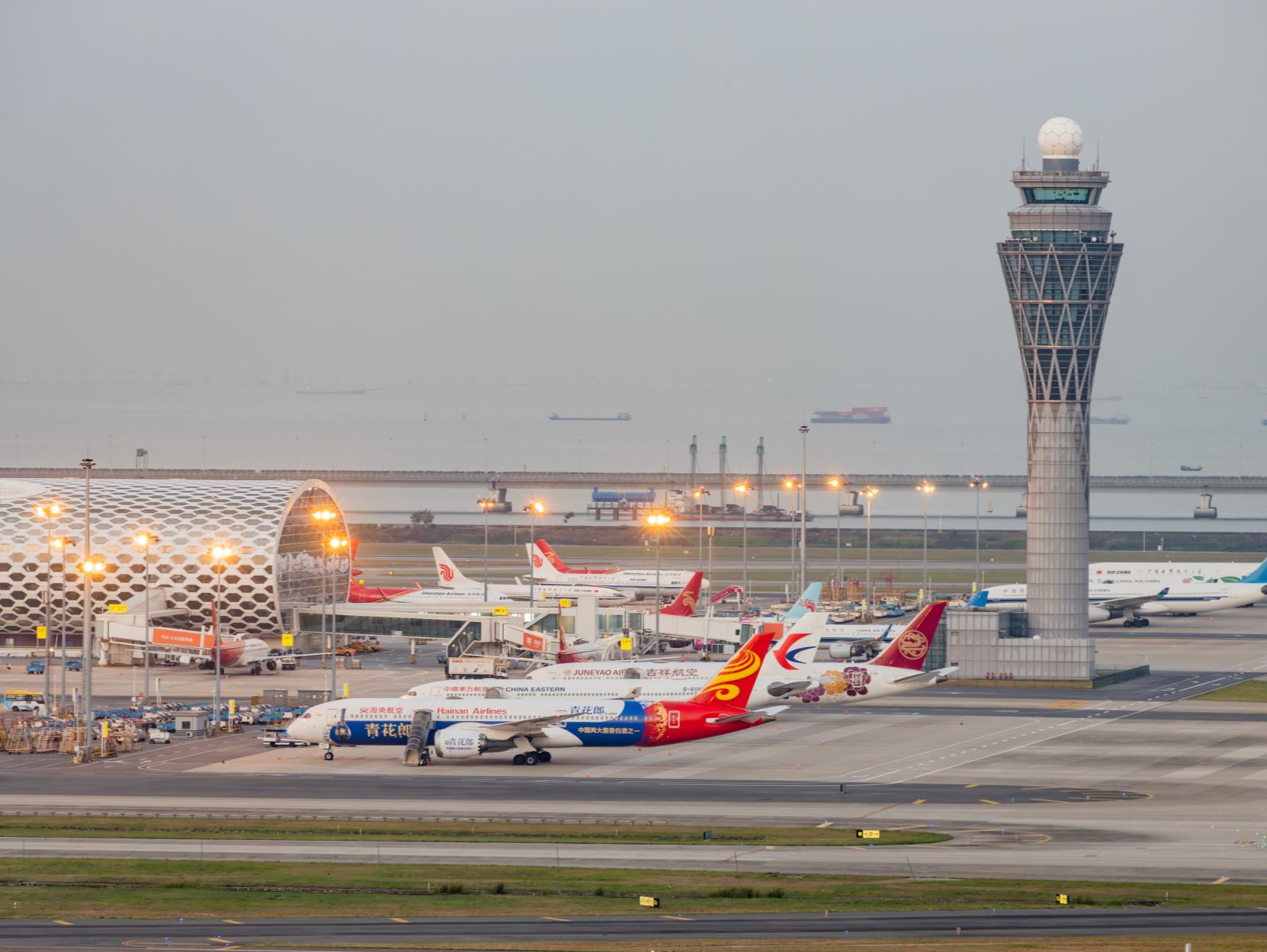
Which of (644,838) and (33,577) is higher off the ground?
(33,577)

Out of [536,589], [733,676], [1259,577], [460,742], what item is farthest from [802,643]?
[1259,577]

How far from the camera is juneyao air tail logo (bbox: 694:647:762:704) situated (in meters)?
73.4

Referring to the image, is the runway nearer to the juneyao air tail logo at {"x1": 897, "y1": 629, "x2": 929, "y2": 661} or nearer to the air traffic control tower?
the juneyao air tail logo at {"x1": 897, "y1": 629, "x2": 929, "y2": 661}

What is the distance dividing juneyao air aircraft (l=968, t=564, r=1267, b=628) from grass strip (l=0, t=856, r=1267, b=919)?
329ft

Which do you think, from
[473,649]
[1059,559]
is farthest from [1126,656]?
[473,649]

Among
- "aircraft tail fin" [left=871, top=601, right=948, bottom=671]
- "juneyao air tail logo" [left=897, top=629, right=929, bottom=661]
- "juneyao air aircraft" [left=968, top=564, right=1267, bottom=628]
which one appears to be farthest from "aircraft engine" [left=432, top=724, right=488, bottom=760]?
"juneyao air aircraft" [left=968, top=564, right=1267, bottom=628]

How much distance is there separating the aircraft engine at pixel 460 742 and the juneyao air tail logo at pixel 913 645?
24.4 m

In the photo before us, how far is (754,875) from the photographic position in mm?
49625

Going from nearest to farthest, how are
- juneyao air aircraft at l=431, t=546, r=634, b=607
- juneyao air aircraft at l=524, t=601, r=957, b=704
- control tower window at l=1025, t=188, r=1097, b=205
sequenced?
juneyao air aircraft at l=524, t=601, r=957, b=704, control tower window at l=1025, t=188, r=1097, b=205, juneyao air aircraft at l=431, t=546, r=634, b=607

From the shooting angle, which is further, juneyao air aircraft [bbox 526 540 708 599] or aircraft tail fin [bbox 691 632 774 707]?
juneyao air aircraft [bbox 526 540 708 599]

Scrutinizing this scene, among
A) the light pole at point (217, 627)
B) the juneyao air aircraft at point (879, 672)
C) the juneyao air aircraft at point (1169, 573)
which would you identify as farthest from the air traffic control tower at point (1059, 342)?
the light pole at point (217, 627)

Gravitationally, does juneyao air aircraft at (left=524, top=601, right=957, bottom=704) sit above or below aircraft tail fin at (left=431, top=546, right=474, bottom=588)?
below

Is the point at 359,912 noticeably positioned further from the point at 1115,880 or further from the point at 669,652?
the point at 669,652

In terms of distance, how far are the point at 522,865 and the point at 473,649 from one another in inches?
2754
